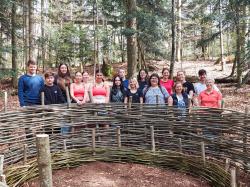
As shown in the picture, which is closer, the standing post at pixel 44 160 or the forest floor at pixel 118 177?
the standing post at pixel 44 160

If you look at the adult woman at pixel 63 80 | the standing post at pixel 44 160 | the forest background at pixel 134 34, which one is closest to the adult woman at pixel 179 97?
the adult woman at pixel 63 80

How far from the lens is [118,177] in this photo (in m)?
5.30

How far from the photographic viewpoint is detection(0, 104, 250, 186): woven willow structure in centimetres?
510

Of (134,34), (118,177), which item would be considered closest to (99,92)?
(118,177)

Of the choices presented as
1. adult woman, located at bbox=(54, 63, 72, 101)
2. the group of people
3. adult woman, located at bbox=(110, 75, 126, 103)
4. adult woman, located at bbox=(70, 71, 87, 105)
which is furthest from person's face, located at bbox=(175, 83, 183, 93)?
adult woman, located at bbox=(54, 63, 72, 101)

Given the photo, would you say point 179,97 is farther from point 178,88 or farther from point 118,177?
point 118,177

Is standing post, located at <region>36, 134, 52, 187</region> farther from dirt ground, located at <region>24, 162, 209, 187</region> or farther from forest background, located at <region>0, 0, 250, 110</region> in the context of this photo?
forest background, located at <region>0, 0, 250, 110</region>

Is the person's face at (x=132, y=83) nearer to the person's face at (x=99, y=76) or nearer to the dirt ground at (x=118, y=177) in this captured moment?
the person's face at (x=99, y=76)

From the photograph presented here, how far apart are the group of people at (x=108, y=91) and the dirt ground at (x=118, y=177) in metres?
1.02

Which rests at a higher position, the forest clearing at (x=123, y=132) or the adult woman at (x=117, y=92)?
the adult woman at (x=117, y=92)

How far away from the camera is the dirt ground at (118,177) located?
16.6ft

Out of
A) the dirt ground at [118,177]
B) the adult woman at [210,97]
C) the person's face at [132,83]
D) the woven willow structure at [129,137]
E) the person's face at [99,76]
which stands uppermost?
the person's face at [99,76]

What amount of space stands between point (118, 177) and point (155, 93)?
147 centimetres

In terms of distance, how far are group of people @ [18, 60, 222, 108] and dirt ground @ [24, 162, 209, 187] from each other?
3.36 feet
